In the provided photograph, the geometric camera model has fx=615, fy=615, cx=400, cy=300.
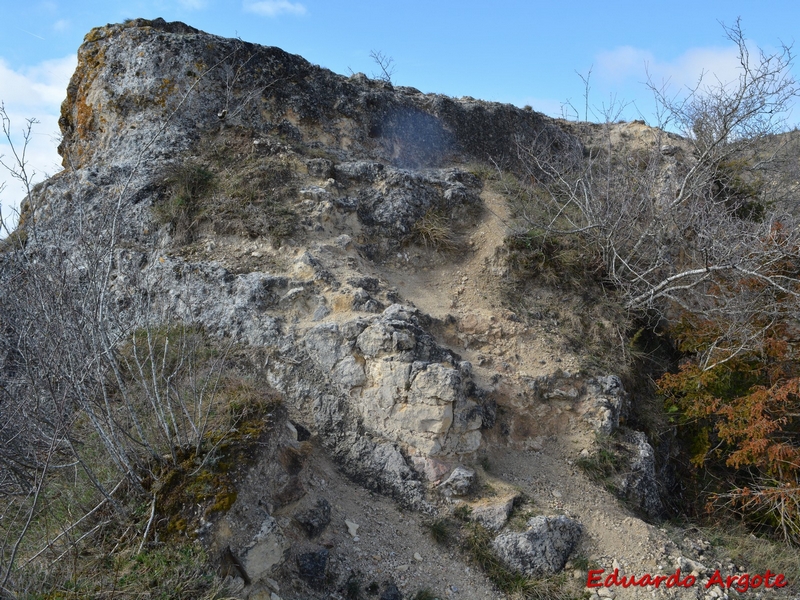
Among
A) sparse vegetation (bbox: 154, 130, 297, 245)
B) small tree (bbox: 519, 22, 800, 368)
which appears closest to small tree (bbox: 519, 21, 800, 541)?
small tree (bbox: 519, 22, 800, 368)

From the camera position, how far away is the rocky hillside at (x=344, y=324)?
5.07 metres

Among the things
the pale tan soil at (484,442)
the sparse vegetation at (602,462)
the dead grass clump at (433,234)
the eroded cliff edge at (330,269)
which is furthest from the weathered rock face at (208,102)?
the sparse vegetation at (602,462)

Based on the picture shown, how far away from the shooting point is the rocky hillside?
507 centimetres

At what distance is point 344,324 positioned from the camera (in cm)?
628

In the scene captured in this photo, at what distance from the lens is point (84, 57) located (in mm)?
8805

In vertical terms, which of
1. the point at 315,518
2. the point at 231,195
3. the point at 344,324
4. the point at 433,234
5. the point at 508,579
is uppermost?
the point at 231,195

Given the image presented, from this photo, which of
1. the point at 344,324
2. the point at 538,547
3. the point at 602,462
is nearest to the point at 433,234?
the point at 344,324

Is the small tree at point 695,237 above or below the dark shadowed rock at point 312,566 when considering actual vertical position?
above

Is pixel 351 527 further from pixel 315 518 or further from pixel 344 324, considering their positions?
pixel 344 324

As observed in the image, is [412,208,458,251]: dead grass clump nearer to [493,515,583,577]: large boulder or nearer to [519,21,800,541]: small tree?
[519,21,800,541]: small tree

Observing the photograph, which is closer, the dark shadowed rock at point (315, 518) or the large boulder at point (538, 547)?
the dark shadowed rock at point (315, 518)

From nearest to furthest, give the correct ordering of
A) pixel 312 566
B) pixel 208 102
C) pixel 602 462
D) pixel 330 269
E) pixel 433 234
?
pixel 312 566 < pixel 602 462 < pixel 330 269 < pixel 433 234 < pixel 208 102

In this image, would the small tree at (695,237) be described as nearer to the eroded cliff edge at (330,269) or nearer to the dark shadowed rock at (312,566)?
the eroded cliff edge at (330,269)

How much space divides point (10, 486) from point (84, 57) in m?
6.68
